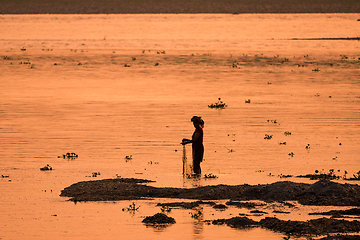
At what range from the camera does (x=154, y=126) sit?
3058 cm

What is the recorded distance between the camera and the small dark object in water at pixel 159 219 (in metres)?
15.6

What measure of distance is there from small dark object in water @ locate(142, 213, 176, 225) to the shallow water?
0.71 ft

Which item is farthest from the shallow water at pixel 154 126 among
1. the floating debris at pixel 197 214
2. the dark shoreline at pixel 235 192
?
the dark shoreline at pixel 235 192

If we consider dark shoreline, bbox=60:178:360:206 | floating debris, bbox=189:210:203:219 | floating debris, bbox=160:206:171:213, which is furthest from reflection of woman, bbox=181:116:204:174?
floating debris, bbox=189:210:203:219

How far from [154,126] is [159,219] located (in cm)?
1505

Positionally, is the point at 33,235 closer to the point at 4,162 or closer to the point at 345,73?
the point at 4,162

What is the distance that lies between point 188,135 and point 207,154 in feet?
12.3

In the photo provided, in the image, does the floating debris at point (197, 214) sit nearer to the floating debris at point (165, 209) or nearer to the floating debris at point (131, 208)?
the floating debris at point (165, 209)

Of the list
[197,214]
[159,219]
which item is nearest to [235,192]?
[197,214]

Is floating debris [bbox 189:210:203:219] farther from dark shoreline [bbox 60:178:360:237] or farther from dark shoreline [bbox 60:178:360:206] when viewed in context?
dark shoreline [bbox 60:178:360:206]

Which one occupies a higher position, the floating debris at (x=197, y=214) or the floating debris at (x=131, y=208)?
the floating debris at (x=131, y=208)

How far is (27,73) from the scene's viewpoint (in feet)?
180

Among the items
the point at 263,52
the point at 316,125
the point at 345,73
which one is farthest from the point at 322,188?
the point at 263,52

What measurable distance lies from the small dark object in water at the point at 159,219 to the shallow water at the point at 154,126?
217mm
